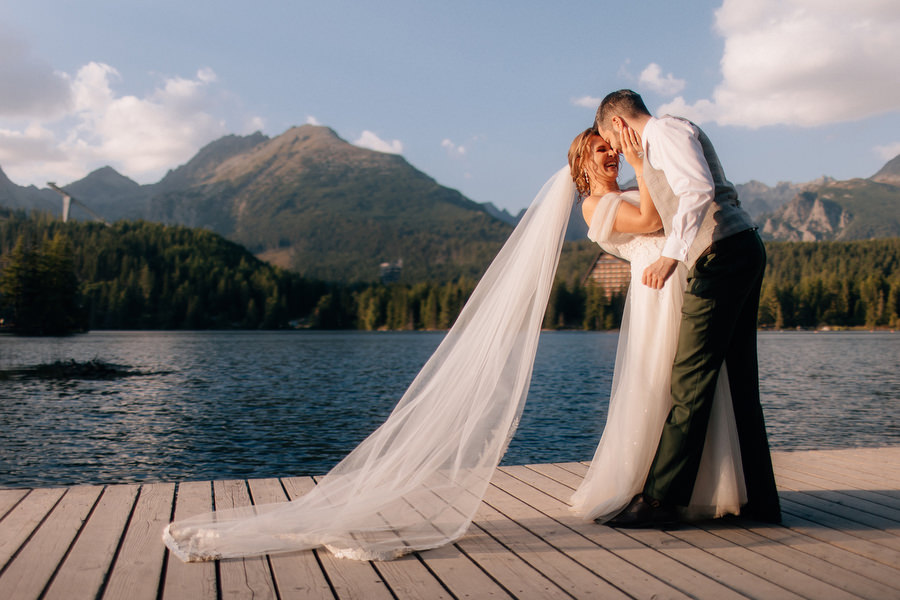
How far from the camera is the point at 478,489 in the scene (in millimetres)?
3617

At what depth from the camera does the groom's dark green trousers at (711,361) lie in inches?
139

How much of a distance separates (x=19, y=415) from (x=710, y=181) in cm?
2151

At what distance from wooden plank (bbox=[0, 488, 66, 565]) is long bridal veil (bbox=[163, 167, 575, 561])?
77 cm

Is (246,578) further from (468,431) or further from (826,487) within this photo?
(826,487)

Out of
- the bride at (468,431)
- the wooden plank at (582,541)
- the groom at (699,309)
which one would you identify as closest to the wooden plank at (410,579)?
the bride at (468,431)

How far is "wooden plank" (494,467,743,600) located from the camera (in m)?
2.88

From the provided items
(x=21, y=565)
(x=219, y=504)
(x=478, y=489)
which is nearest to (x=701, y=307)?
(x=478, y=489)

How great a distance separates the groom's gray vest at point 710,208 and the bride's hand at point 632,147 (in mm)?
145

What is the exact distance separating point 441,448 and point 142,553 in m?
1.55

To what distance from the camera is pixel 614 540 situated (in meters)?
3.55

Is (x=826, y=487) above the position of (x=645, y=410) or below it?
below

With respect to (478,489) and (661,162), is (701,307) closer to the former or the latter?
(661,162)

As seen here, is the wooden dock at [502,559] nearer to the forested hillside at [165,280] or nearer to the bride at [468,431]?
the bride at [468,431]

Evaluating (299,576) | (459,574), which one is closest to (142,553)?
(299,576)
